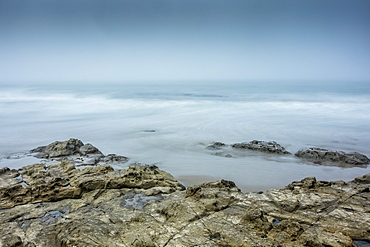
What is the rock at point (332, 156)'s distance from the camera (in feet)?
27.2

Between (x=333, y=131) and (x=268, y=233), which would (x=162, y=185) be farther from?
(x=333, y=131)

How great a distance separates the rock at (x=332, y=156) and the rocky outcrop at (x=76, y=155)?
5.79m

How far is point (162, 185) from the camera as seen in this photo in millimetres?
5871

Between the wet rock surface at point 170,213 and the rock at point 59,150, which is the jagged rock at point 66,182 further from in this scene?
the rock at point 59,150

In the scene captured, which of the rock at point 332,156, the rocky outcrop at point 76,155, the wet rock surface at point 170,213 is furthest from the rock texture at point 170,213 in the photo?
the rock at point 332,156

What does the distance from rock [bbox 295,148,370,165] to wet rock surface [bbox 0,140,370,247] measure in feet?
7.84

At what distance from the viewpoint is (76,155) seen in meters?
8.73

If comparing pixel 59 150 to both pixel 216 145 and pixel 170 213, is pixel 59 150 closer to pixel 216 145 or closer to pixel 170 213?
pixel 216 145

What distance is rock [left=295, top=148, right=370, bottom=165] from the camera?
830 cm

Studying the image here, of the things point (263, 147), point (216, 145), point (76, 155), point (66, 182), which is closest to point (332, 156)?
point (263, 147)

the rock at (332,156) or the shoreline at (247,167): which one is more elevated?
the rock at (332,156)

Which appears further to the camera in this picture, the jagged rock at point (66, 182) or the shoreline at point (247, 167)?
the shoreline at point (247, 167)

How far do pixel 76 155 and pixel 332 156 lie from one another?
803 cm

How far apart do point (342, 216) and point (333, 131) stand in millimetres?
10036
